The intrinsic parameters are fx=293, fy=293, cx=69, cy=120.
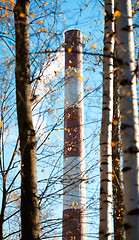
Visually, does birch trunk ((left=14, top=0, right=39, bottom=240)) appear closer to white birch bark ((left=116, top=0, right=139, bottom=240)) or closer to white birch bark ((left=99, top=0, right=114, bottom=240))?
white birch bark ((left=99, top=0, right=114, bottom=240))

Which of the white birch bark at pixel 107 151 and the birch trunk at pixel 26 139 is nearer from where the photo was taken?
the birch trunk at pixel 26 139

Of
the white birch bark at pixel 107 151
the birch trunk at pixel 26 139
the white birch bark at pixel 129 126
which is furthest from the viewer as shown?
the white birch bark at pixel 107 151

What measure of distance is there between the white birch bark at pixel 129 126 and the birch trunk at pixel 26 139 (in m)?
1.06

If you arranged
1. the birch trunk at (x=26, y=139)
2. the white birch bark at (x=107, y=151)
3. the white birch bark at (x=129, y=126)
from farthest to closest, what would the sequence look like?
the white birch bark at (x=107, y=151) < the birch trunk at (x=26, y=139) < the white birch bark at (x=129, y=126)

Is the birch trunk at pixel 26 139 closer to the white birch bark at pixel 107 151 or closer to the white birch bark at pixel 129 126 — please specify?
the white birch bark at pixel 107 151

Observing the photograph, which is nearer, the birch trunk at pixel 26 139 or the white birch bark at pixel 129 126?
the white birch bark at pixel 129 126

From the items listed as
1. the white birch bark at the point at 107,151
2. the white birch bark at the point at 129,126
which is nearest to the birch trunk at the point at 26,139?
the white birch bark at the point at 107,151

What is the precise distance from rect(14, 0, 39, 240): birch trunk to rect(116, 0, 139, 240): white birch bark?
1.06m

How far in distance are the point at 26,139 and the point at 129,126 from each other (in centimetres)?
154

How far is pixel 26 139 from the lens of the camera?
344cm

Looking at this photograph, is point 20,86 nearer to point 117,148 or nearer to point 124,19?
point 124,19

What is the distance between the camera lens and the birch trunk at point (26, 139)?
3123 millimetres

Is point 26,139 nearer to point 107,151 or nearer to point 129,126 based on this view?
point 107,151

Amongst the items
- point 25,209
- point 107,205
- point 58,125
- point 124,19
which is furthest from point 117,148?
point 124,19
